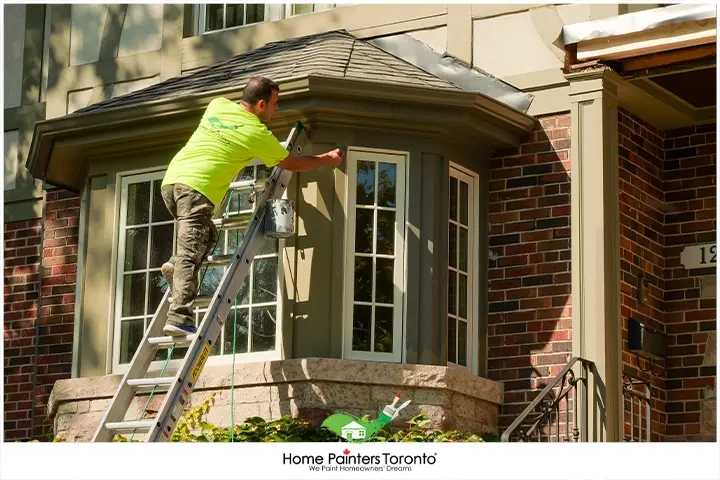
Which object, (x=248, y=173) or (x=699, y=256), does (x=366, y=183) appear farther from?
(x=699, y=256)

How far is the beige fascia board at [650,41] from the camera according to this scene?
9.13 meters

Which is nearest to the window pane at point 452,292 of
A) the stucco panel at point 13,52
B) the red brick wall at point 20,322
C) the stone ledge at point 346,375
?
the stone ledge at point 346,375

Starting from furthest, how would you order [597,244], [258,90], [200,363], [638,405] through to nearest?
1. [638,405]
2. [597,244]
3. [258,90]
4. [200,363]

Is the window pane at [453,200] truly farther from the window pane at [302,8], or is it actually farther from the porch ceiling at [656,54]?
the window pane at [302,8]

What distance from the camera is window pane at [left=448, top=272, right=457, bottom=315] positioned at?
400 inches

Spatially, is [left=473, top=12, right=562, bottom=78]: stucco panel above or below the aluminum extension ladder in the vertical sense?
above

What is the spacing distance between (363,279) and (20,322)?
3560 millimetres

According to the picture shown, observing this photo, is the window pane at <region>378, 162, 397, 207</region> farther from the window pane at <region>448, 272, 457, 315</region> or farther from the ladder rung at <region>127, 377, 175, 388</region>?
the ladder rung at <region>127, 377, 175, 388</region>

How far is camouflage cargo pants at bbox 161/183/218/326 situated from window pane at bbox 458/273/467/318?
1.99m

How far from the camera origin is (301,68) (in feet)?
33.8

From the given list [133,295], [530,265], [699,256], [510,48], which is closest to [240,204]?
[133,295]

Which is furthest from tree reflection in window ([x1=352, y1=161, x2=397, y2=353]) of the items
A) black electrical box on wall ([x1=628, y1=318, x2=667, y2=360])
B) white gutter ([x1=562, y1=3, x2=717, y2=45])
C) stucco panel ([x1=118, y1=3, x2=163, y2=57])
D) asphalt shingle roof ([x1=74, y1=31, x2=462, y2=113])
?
stucco panel ([x1=118, y1=3, x2=163, y2=57])

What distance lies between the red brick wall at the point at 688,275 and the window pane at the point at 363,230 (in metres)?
2.32

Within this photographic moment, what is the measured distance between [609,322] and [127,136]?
3675mm
